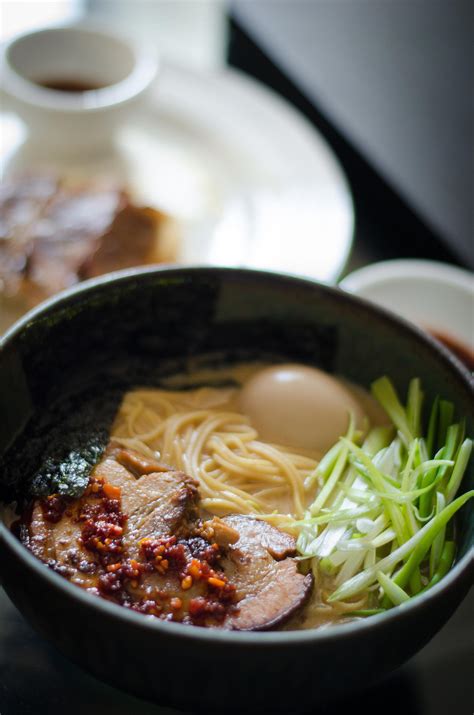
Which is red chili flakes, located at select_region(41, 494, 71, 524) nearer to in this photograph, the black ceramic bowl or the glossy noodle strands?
the black ceramic bowl

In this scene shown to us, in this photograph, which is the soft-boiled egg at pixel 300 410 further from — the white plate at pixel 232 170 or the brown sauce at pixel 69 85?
the brown sauce at pixel 69 85

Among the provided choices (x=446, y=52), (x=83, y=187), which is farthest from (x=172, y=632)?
(x=446, y=52)

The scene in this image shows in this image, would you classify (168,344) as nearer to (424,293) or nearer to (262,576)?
(262,576)

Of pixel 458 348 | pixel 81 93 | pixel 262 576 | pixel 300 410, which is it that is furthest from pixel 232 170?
pixel 262 576

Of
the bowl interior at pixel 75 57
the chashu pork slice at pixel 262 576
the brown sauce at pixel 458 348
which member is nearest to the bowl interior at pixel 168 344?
the chashu pork slice at pixel 262 576

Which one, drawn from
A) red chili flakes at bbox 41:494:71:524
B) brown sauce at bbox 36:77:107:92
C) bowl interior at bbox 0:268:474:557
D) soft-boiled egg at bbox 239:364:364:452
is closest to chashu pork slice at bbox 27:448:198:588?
red chili flakes at bbox 41:494:71:524

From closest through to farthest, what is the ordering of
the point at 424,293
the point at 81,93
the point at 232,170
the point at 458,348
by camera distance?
the point at 458,348 → the point at 424,293 → the point at 232,170 → the point at 81,93
